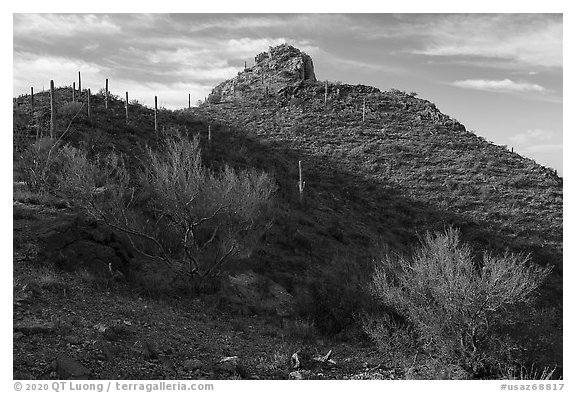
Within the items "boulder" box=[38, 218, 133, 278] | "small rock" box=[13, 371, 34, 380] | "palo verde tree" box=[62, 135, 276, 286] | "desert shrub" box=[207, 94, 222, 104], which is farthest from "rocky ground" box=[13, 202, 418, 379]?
"desert shrub" box=[207, 94, 222, 104]

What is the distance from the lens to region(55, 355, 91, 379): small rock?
829cm

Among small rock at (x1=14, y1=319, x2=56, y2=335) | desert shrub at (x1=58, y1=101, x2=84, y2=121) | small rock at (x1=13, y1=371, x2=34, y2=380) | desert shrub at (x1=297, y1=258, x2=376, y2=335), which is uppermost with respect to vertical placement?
desert shrub at (x1=58, y1=101, x2=84, y2=121)

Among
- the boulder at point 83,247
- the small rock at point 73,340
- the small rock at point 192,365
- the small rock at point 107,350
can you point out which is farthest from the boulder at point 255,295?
the small rock at point 73,340

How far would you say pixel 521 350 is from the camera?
11805 mm

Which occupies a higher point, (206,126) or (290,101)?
(290,101)

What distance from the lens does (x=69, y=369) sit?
8.39 meters

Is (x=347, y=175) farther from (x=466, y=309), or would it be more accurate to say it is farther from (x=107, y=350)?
(x=107, y=350)

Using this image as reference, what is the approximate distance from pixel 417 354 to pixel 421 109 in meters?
44.1

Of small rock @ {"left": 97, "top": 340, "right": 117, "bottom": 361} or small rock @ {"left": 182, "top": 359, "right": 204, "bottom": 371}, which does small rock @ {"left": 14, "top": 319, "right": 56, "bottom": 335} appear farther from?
small rock @ {"left": 182, "top": 359, "right": 204, "bottom": 371}

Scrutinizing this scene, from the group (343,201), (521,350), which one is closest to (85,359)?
(521,350)

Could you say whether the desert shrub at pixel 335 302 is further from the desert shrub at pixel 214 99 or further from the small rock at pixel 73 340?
the desert shrub at pixel 214 99

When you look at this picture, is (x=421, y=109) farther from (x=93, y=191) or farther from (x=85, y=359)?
(x=85, y=359)

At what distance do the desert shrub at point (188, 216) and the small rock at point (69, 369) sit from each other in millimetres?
6559

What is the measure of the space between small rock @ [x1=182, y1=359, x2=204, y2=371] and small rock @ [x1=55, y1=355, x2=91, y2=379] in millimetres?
2102
